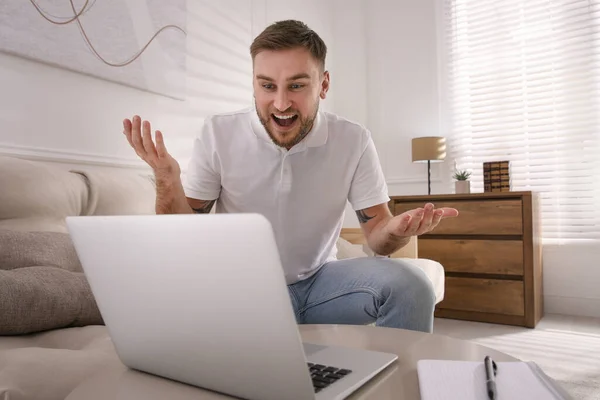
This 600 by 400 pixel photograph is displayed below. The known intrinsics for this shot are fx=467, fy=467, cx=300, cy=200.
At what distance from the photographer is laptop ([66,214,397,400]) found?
451mm

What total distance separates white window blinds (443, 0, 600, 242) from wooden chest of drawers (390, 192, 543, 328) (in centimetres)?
44

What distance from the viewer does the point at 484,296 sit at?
2.93 m

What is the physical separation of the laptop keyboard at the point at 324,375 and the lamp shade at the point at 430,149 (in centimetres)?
297

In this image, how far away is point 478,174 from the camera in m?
3.52

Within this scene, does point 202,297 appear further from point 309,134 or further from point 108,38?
point 108,38

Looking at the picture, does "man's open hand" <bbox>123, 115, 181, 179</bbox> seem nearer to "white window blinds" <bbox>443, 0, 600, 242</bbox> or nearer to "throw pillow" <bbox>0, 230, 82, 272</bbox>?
A: "throw pillow" <bbox>0, 230, 82, 272</bbox>

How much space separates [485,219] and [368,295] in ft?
6.51

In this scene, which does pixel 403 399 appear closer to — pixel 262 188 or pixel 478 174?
pixel 262 188

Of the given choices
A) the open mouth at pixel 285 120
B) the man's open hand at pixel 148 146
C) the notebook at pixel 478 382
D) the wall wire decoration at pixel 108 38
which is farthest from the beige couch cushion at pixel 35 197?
the notebook at pixel 478 382

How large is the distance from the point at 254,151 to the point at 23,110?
1024 millimetres

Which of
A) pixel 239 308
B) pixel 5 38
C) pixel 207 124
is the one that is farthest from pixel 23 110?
pixel 239 308

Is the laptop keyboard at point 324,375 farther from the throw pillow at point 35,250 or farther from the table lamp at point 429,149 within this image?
the table lamp at point 429,149

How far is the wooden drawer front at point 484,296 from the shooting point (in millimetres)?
2832

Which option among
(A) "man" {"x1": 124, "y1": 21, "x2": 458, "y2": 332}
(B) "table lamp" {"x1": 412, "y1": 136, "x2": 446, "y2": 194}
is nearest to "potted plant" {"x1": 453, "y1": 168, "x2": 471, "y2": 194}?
(B) "table lamp" {"x1": 412, "y1": 136, "x2": 446, "y2": 194}
